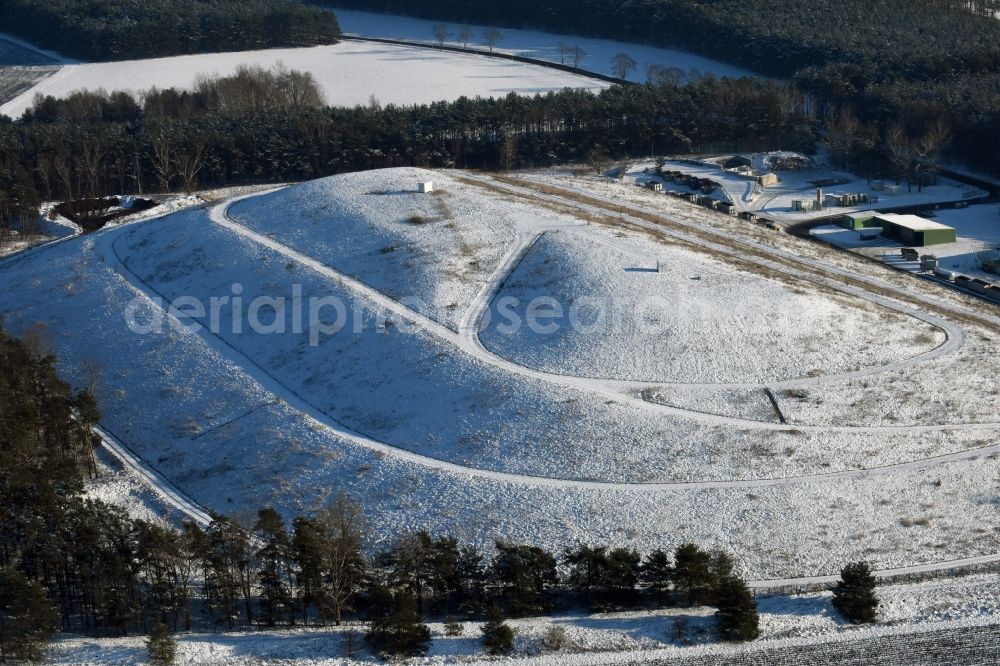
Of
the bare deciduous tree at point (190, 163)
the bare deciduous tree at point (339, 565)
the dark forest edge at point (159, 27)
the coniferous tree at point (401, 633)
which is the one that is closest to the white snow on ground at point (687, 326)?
the bare deciduous tree at point (339, 565)

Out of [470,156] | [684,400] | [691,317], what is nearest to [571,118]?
[470,156]

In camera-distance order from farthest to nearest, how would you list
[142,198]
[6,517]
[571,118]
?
[571,118]
[142,198]
[6,517]

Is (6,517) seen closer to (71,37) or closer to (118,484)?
(118,484)

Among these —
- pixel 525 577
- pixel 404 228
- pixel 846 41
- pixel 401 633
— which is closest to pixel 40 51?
pixel 846 41

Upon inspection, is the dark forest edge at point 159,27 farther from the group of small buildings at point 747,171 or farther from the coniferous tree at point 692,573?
the coniferous tree at point 692,573

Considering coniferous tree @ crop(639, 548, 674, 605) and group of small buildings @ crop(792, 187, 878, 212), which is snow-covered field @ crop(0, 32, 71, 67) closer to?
group of small buildings @ crop(792, 187, 878, 212)

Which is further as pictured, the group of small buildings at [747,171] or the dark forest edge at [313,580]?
the group of small buildings at [747,171]

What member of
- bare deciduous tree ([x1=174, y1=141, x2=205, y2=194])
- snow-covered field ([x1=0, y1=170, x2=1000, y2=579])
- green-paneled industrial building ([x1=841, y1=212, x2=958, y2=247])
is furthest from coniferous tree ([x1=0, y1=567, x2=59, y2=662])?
green-paneled industrial building ([x1=841, y1=212, x2=958, y2=247])
